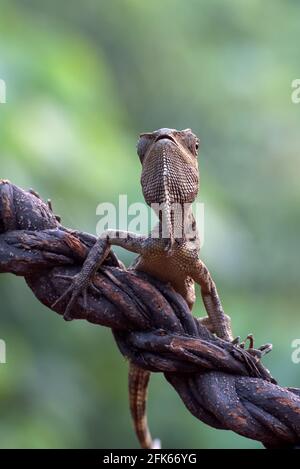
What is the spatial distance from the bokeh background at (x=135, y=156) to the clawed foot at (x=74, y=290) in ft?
4.41

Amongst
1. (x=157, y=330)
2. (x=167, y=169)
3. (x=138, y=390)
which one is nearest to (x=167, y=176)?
(x=167, y=169)

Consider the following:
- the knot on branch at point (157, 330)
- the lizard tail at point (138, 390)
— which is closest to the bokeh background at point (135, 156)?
the lizard tail at point (138, 390)

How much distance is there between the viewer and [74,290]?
44.8 inches

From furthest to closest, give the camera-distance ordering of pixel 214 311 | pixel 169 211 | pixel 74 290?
pixel 214 311
pixel 169 211
pixel 74 290

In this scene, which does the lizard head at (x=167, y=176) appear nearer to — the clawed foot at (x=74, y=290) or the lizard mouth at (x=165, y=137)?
the lizard mouth at (x=165, y=137)

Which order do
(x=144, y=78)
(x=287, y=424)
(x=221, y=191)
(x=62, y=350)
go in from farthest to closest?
1. (x=144, y=78)
2. (x=221, y=191)
3. (x=62, y=350)
4. (x=287, y=424)

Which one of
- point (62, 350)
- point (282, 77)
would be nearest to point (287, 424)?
point (62, 350)

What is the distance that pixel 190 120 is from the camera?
397 centimetres

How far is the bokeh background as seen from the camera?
2.82 m

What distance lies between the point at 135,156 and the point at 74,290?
6.93ft

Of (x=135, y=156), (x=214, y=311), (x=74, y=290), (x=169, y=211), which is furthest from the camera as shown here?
(x=135, y=156)

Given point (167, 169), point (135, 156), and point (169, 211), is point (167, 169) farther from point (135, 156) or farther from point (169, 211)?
point (135, 156)

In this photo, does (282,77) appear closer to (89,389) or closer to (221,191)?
(221,191)
